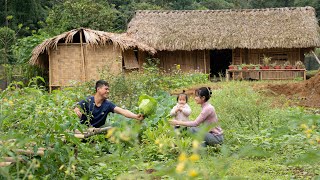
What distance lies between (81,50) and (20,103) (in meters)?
11.8

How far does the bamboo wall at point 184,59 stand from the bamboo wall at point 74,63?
4660mm

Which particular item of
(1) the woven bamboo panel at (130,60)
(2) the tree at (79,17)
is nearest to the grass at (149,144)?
(1) the woven bamboo panel at (130,60)

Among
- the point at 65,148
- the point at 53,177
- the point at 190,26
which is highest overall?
the point at 190,26

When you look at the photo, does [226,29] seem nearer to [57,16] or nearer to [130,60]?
[130,60]

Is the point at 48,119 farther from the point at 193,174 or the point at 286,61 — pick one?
the point at 286,61

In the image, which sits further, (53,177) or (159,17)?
(159,17)

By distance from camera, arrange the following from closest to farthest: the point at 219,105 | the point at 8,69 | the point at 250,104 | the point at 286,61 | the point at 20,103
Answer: the point at 20,103 < the point at 250,104 < the point at 219,105 < the point at 8,69 < the point at 286,61

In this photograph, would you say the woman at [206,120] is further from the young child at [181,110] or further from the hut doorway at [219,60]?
the hut doorway at [219,60]

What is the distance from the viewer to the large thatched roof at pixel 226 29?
19.4 m

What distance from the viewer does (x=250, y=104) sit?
696 cm

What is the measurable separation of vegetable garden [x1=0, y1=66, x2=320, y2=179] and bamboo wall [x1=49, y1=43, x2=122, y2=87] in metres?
7.17

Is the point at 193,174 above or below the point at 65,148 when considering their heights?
above

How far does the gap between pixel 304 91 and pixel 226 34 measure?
314 inches

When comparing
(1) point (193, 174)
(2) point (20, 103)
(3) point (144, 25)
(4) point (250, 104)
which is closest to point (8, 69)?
(3) point (144, 25)
